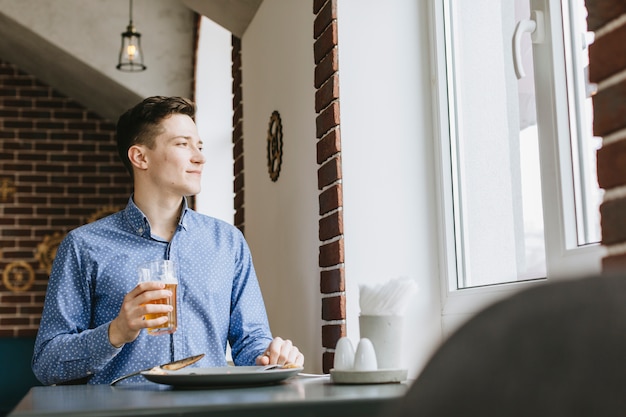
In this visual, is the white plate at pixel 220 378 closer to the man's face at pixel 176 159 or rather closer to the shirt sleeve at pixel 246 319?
the shirt sleeve at pixel 246 319

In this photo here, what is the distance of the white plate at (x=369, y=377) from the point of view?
1.39 metres

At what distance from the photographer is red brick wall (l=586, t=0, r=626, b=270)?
1117 mm

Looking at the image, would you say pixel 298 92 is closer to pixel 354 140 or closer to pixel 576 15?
pixel 354 140

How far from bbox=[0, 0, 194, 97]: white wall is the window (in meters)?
2.75

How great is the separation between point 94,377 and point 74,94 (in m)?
3.99

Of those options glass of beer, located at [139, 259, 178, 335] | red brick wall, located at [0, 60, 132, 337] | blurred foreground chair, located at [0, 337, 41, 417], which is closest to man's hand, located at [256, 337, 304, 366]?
glass of beer, located at [139, 259, 178, 335]

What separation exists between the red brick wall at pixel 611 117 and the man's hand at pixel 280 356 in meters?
0.81

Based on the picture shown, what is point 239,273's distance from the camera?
2246 mm

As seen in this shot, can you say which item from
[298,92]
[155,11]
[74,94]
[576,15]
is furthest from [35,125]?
[576,15]

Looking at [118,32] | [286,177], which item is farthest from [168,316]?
[118,32]

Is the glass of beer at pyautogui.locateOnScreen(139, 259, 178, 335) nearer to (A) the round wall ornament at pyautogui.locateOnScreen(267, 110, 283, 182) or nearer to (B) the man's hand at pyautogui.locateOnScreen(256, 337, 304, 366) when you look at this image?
(B) the man's hand at pyautogui.locateOnScreen(256, 337, 304, 366)

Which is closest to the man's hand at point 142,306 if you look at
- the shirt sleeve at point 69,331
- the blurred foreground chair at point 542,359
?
the shirt sleeve at point 69,331

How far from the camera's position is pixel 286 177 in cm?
281

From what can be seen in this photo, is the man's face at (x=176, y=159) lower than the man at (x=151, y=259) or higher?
higher
